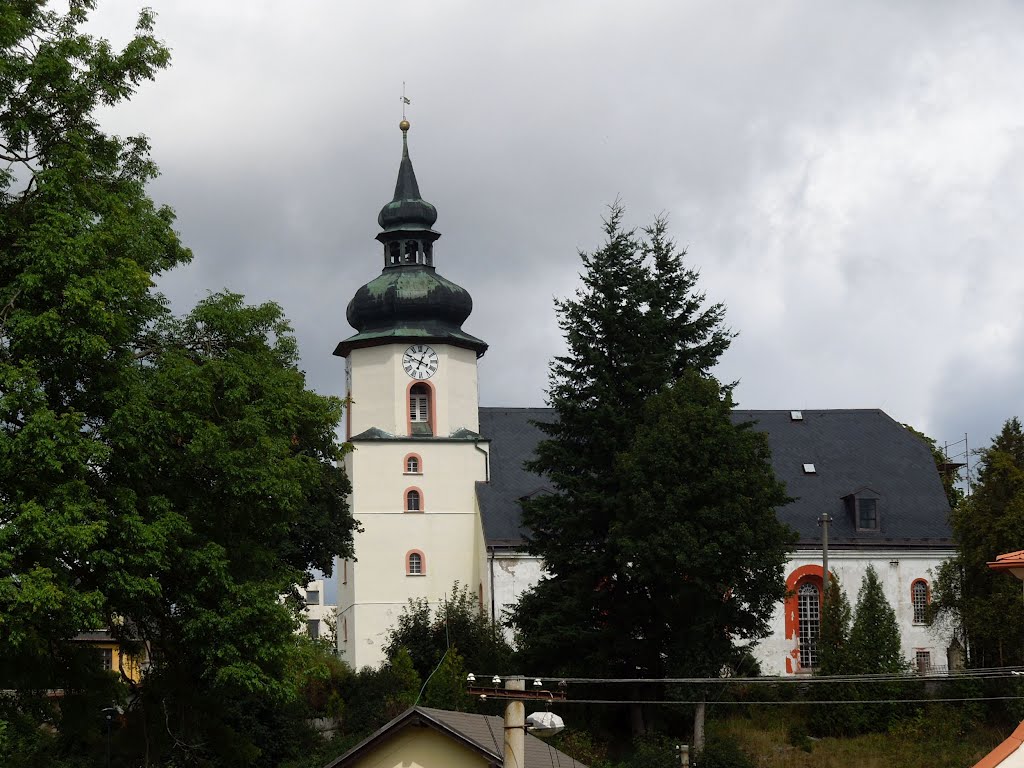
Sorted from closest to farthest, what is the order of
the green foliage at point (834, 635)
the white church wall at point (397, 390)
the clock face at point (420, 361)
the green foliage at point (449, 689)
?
the green foliage at point (449, 689) < the green foliage at point (834, 635) < the white church wall at point (397, 390) < the clock face at point (420, 361)

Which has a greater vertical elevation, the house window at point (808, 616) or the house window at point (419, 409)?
the house window at point (419, 409)

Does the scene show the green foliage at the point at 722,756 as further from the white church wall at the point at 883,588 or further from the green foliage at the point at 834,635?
the white church wall at the point at 883,588

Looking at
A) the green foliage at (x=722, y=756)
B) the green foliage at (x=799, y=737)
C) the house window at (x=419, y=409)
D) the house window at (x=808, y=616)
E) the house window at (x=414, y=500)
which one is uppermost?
the house window at (x=419, y=409)

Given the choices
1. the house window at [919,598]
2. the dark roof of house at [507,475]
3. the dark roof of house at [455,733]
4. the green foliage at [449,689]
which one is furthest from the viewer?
the house window at [919,598]

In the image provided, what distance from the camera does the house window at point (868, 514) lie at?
2265 inches

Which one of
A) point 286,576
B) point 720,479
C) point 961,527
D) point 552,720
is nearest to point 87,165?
point 286,576

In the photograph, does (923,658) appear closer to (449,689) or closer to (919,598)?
(919,598)

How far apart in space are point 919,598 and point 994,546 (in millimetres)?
14161

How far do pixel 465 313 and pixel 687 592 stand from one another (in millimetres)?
20282

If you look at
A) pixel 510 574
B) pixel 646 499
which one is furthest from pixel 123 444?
pixel 510 574

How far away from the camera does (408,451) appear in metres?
56.6

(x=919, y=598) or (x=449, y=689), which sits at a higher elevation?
(x=919, y=598)

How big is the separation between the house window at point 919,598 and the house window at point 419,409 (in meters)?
17.1

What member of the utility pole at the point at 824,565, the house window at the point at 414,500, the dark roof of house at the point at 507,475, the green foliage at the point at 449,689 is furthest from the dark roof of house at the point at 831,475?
the green foliage at the point at 449,689
